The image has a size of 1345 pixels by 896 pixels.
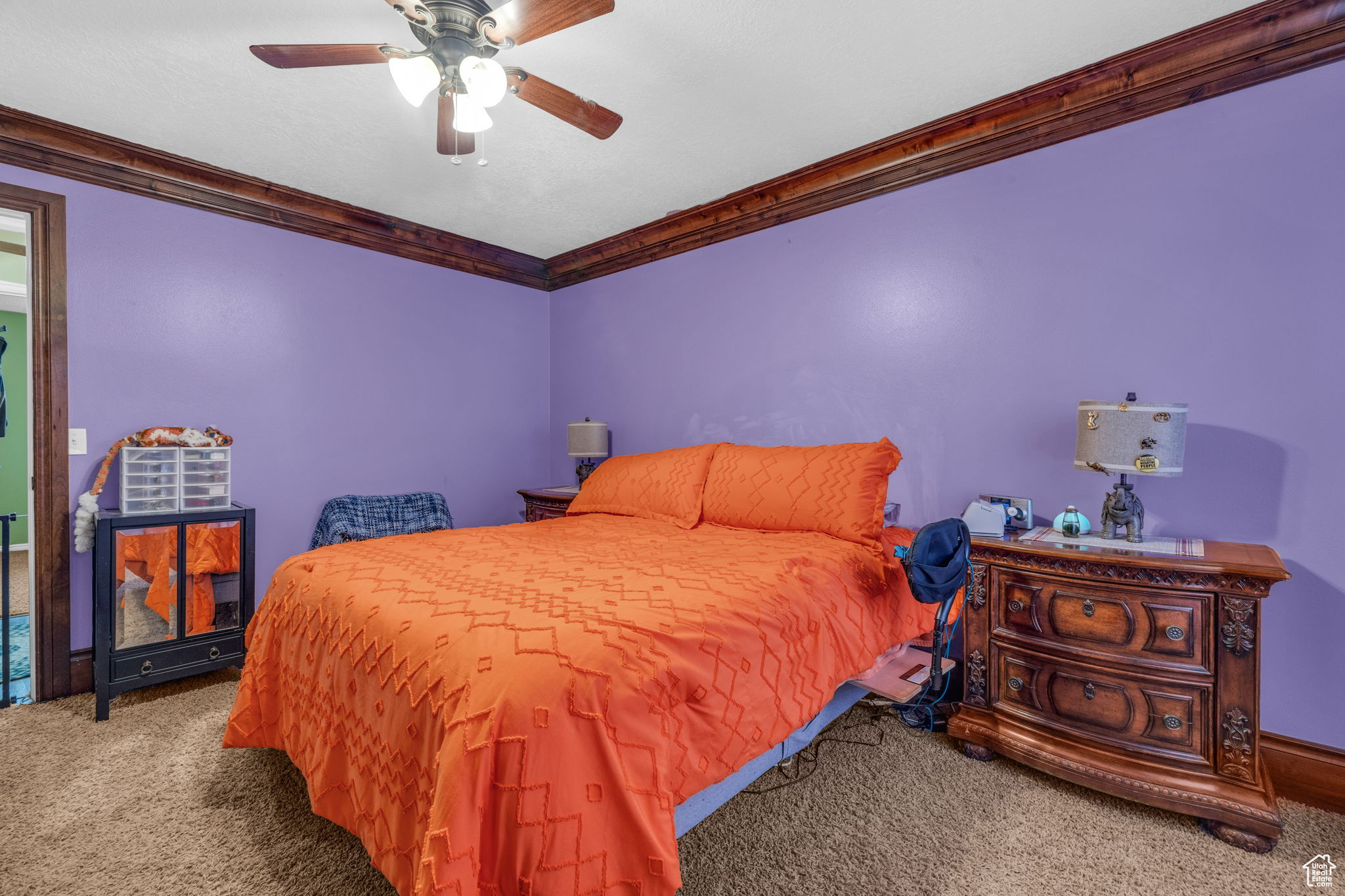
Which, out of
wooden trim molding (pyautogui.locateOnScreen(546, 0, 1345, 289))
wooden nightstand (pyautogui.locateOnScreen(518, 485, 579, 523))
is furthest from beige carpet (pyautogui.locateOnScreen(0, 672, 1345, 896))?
wooden trim molding (pyautogui.locateOnScreen(546, 0, 1345, 289))

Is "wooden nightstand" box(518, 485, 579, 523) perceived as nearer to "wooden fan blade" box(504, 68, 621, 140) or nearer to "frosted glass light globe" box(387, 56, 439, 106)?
"wooden fan blade" box(504, 68, 621, 140)

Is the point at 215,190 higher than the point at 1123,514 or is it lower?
higher

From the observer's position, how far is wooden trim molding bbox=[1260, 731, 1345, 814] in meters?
1.83

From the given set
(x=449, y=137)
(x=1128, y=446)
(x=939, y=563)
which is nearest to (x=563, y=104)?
(x=449, y=137)

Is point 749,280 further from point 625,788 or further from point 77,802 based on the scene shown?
point 77,802

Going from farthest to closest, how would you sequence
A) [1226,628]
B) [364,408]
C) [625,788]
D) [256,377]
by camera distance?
[364,408]
[256,377]
[1226,628]
[625,788]

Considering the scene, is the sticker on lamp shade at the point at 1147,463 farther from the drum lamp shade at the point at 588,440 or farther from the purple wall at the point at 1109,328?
the drum lamp shade at the point at 588,440

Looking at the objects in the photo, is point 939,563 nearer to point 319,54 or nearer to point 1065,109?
point 1065,109

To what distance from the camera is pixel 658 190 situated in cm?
329

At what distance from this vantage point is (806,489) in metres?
2.43

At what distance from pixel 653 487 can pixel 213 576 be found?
6.95 feet

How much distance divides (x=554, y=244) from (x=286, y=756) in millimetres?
3370

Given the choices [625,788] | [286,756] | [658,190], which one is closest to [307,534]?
[286,756]

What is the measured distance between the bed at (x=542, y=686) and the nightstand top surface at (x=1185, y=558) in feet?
1.48
